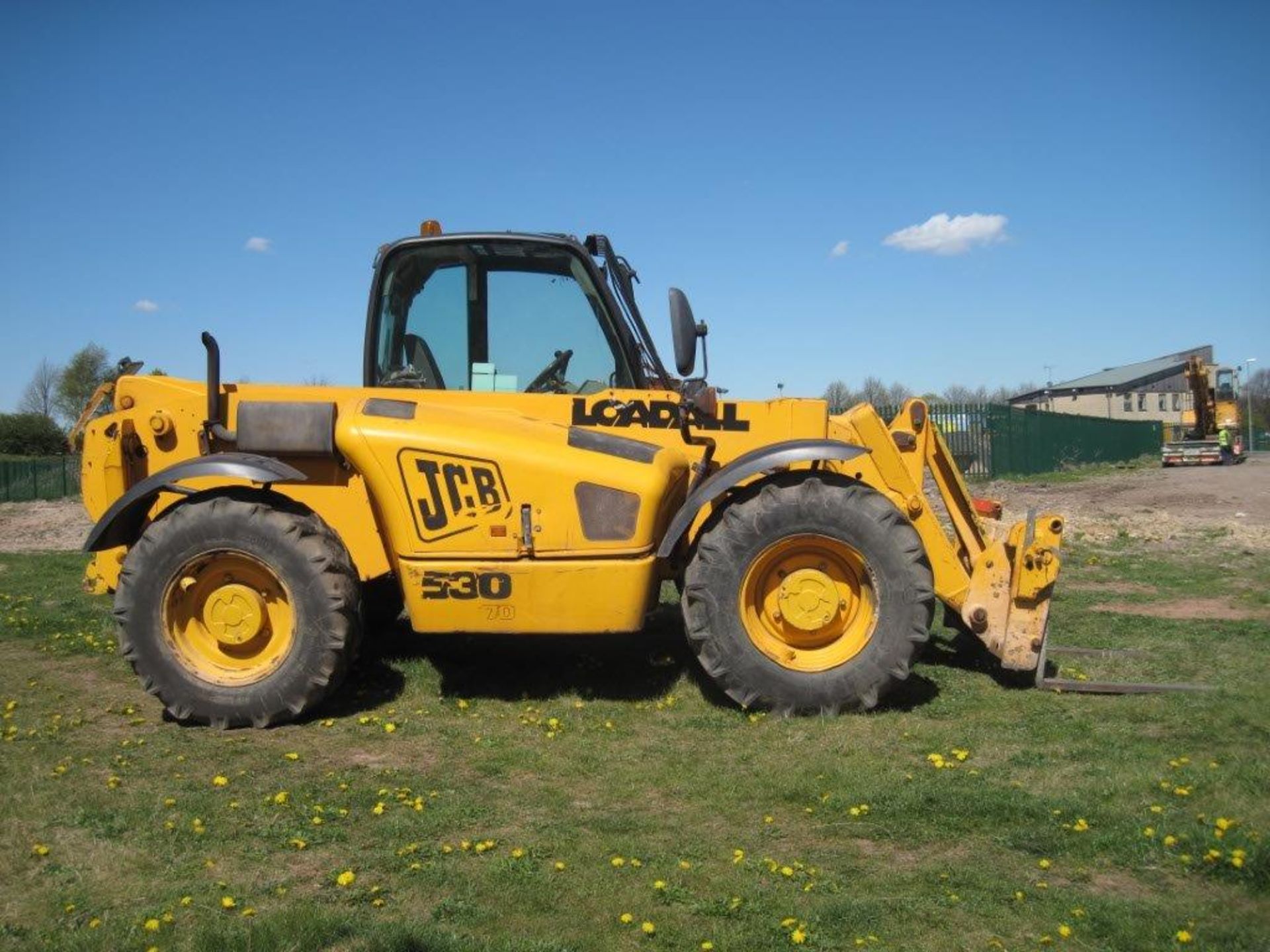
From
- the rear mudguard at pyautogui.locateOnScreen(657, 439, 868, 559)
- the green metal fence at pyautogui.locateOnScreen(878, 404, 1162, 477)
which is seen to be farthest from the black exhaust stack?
the green metal fence at pyautogui.locateOnScreen(878, 404, 1162, 477)

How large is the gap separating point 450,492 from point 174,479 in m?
1.56

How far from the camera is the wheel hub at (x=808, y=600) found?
238 inches

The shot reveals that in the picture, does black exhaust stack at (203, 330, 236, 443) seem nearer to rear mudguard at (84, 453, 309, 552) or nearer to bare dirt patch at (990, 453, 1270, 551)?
rear mudguard at (84, 453, 309, 552)

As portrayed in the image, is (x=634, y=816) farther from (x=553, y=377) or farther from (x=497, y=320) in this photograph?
(x=497, y=320)

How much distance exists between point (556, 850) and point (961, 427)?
25.2m

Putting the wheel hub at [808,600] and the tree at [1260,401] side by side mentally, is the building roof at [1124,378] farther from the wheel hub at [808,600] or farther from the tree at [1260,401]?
the wheel hub at [808,600]

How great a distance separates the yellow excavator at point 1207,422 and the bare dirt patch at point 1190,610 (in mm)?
31013

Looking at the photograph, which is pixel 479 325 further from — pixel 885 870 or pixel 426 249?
pixel 885 870

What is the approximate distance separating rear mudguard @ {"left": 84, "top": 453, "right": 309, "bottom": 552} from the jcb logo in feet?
2.31

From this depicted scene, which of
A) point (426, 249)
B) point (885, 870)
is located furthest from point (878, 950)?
point (426, 249)

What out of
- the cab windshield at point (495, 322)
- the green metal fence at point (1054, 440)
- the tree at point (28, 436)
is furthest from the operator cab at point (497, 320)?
the tree at point (28, 436)

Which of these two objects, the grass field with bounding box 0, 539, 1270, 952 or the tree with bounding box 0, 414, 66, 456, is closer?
the grass field with bounding box 0, 539, 1270, 952

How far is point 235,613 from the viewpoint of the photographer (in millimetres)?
6086

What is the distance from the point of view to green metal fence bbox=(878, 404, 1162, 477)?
27641mm
